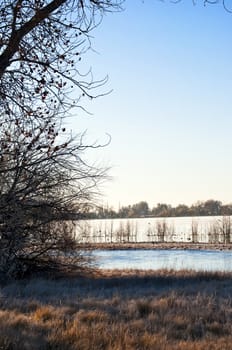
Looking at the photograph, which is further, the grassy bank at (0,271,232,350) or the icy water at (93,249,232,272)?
the icy water at (93,249,232,272)

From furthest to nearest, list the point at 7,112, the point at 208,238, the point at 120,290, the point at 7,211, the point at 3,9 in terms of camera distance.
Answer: the point at 208,238 → the point at 120,290 → the point at 7,211 → the point at 7,112 → the point at 3,9

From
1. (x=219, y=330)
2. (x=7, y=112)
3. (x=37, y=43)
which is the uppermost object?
(x=37, y=43)

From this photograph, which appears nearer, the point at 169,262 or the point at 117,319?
the point at 117,319

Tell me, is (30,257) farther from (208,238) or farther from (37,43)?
(208,238)

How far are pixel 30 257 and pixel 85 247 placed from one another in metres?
2.15

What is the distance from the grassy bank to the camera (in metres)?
6.07

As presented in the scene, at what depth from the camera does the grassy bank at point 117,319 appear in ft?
19.9

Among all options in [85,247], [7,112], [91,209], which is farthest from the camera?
[85,247]

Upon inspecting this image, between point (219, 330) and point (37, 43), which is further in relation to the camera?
point (219, 330)

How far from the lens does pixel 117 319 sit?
8.13 meters

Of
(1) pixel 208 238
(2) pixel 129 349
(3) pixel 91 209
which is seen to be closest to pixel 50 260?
(3) pixel 91 209

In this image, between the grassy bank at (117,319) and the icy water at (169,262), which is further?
the icy water at (169,262)

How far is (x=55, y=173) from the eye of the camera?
15.1m

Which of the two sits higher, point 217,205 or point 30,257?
point 217,205
